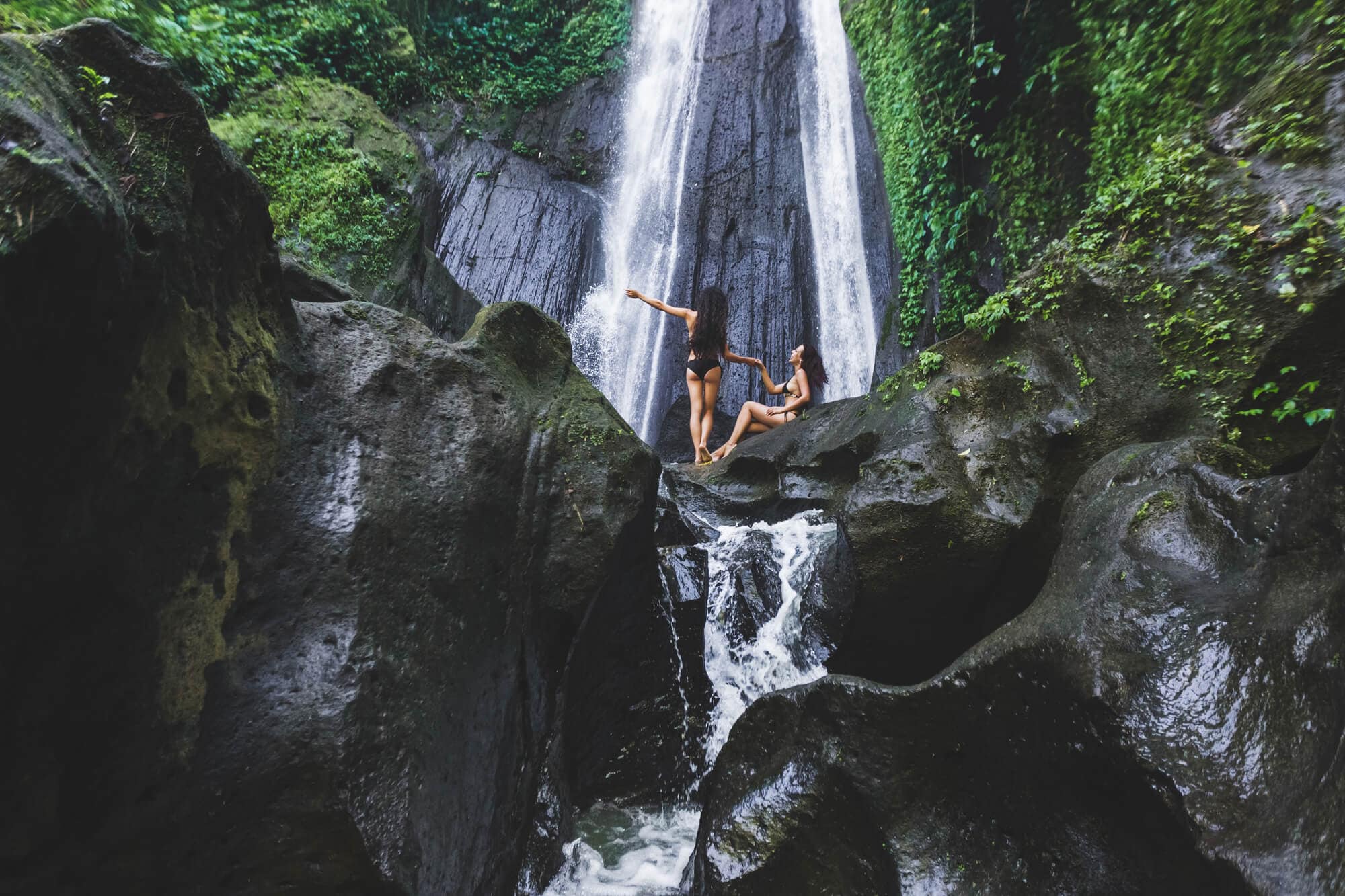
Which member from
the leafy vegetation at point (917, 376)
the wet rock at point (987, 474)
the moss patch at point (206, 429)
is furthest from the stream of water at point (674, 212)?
the moss patch at point (206, 429)

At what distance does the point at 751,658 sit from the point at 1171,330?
3476 millimetres

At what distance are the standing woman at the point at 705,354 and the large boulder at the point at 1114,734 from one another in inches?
221

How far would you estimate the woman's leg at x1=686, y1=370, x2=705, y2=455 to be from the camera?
850cm

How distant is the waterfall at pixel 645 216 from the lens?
39.7ft

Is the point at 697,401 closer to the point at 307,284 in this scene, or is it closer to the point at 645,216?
the point at 307,284

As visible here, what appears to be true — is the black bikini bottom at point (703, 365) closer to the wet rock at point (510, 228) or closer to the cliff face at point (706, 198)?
the cliff face at point (706, 198)

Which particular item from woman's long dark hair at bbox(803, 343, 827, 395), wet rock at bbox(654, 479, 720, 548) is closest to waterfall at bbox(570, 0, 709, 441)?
woman's long dark hair at bbox(803, 343, 827, 395)

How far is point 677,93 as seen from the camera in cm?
1435

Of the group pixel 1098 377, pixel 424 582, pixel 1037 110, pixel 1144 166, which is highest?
pixel 1037 110

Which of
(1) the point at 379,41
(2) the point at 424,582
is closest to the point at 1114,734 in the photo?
(2) the point at 424,582

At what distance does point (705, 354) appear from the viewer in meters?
8.38

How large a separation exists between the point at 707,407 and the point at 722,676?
174 inches

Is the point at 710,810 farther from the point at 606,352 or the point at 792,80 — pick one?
the point at 792,80

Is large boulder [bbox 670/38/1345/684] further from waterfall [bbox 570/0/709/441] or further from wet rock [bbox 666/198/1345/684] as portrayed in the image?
waterfall [bbox 570/0/709/441]
